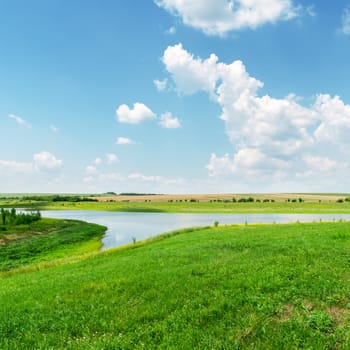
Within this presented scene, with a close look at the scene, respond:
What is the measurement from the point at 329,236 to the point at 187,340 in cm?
1795

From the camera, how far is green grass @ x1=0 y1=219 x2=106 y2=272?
126 feet

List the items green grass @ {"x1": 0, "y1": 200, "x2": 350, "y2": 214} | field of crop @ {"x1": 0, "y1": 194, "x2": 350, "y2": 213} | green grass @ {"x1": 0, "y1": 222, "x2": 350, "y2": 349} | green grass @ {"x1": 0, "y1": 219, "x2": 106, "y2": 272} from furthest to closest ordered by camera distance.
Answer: field of crop @ {"x1": 0, "y1": 194, "x2": 350, "y2": 213} < green grass @ {"x1": 0, "y1": 200, "x2": 350, "y2": 214} < green grass @ {"x1": 0, "y1": 219, "x2": 106, "y2": 272} < green grass @ {"x1": 0, "y1": 222, "x2": 350, "y2": 349}

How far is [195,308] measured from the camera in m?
9.51

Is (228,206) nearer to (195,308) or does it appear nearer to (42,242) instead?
(42,242)

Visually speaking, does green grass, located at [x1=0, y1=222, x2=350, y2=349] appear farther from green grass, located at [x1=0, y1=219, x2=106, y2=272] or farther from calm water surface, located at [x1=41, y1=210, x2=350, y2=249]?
calm water surface, located at [x1=41, y1=210, x2=350, y2=249]

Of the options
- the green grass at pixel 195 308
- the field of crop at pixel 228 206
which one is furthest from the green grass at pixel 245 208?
the green grass at pixel 195 308

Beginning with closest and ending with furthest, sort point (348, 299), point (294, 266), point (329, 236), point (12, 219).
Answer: point (348, 299) → point (294, 266) → point (329, 236) → point (12, 219)

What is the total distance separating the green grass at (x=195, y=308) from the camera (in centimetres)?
770

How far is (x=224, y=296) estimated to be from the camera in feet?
33.6

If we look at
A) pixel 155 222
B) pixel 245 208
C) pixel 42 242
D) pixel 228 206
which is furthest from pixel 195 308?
pixel 228 206

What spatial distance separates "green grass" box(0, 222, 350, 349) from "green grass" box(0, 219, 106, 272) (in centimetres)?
2503

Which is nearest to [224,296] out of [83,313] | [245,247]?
[83,313]

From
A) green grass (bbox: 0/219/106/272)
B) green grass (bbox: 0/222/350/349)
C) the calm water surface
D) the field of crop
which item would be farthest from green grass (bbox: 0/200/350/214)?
green grass (bbox: 0/222/350/349)

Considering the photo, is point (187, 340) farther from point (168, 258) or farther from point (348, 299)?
point (168, 258)
